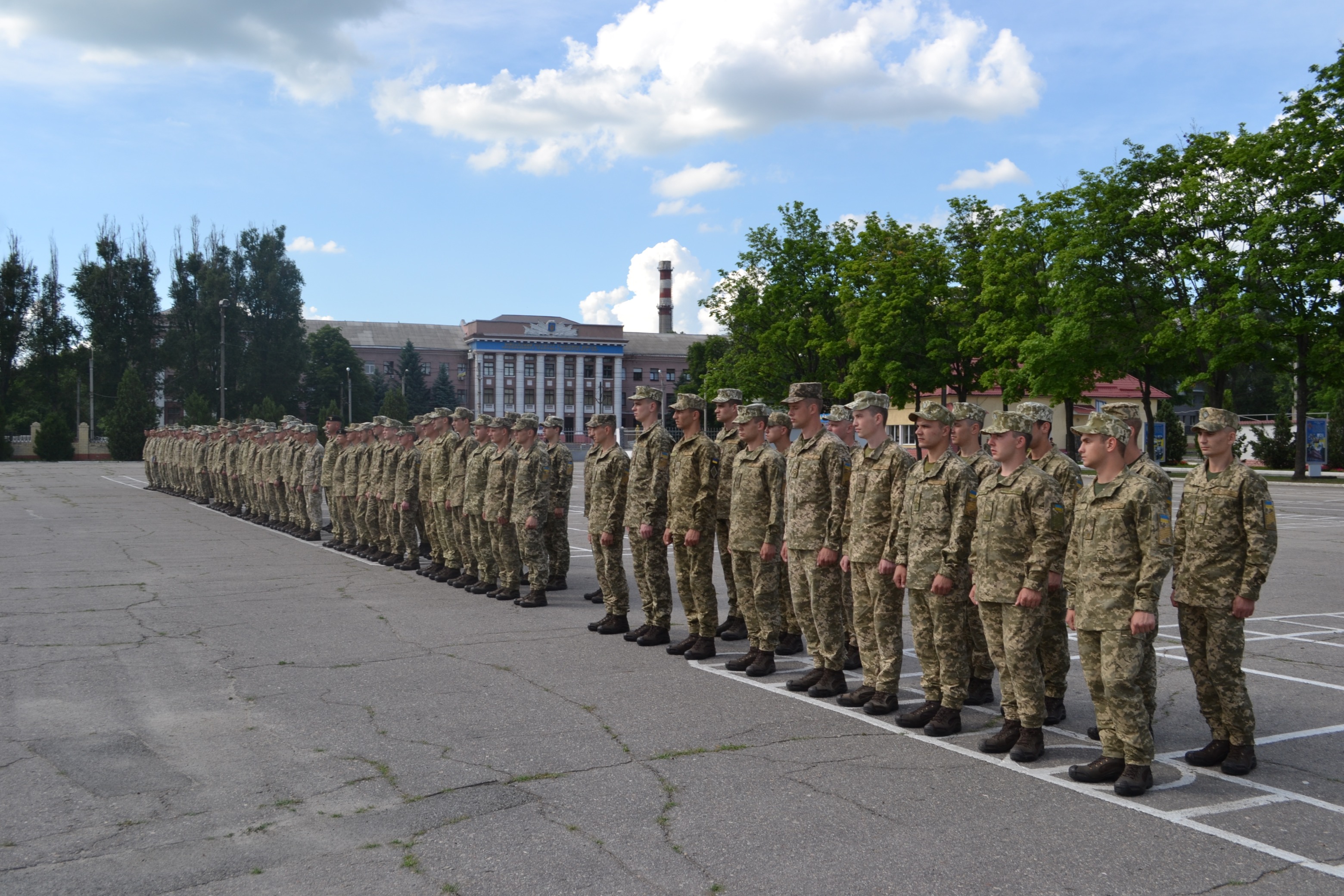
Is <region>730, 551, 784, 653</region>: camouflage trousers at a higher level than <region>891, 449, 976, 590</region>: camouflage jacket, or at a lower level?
lower

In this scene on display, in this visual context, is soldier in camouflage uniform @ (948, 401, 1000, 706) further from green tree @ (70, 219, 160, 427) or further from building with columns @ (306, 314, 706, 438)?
building with columns @ (306, 314, 706, 438)

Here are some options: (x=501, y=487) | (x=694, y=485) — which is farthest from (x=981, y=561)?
(x=501, y=487)

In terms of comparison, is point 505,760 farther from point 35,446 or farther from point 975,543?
point 35,446

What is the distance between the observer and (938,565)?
662 cm

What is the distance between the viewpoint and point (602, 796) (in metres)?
5.30

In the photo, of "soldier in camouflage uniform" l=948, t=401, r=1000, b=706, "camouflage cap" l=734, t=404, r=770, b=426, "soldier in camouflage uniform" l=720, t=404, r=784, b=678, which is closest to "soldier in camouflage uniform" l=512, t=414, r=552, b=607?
"soldier in camouflage uniform" l=720, t=404, r=784, b=678

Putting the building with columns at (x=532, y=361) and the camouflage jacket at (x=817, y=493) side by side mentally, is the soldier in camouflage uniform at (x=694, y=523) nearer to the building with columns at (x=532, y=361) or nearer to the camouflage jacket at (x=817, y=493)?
the camouflage jacket at (x=817, y=493)

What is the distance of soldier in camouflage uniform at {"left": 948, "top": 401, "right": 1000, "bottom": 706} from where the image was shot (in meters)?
7.08

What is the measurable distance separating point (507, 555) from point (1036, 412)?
22.9ft

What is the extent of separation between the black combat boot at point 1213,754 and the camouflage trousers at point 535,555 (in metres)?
7.14

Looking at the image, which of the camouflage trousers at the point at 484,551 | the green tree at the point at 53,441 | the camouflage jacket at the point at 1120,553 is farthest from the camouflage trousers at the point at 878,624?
the green tree at the point at 53,441

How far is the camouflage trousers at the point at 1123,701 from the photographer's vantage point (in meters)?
5.45

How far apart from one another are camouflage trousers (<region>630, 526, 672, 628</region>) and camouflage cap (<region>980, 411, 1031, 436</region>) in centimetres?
373

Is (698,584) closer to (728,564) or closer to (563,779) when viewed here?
(728,564)
